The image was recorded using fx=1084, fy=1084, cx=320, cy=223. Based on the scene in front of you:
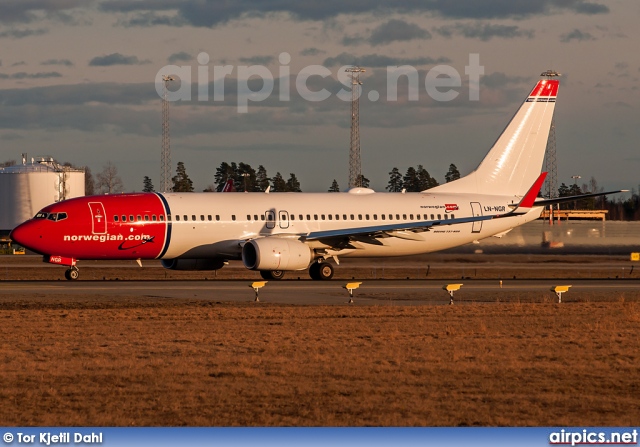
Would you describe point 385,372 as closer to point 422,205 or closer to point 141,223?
point 141,223

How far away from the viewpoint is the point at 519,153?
5297 cm

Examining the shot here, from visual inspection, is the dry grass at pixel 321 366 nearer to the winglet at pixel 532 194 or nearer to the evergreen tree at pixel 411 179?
the winglet at pixel 532 194

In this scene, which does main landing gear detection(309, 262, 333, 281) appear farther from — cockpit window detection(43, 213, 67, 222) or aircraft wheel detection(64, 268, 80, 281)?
cockpit window detection(43, 213, 67, 222)

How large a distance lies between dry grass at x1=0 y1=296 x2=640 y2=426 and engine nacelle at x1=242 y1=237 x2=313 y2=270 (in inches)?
504

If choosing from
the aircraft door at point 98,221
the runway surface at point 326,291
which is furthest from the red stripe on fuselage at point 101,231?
the runway surface at point 326,291

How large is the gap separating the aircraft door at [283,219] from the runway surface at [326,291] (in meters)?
3.09

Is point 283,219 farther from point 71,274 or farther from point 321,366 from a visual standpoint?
point 321,366

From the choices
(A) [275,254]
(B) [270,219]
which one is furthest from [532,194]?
(A) [275,254]

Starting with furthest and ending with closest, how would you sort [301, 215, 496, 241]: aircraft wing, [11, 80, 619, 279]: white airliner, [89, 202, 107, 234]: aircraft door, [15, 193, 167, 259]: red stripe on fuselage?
[301, 215, 496, 241]: aircraft wing → [11, 80, 619, 279]: white airliner → [89, 202, 107, 234]: aircraft door → [15, 193, 167, 259]: red stripe on fuselage

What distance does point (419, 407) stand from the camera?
14820mm

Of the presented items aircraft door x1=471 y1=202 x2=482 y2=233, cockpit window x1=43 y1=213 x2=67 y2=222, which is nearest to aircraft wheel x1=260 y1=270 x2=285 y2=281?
cockpit window x1=43 y1=213 x2=67 y2=222

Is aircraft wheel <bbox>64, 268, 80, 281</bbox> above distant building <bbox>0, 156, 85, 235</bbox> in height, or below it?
below

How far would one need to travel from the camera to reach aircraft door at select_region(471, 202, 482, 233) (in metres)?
50.1

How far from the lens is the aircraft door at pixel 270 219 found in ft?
152
